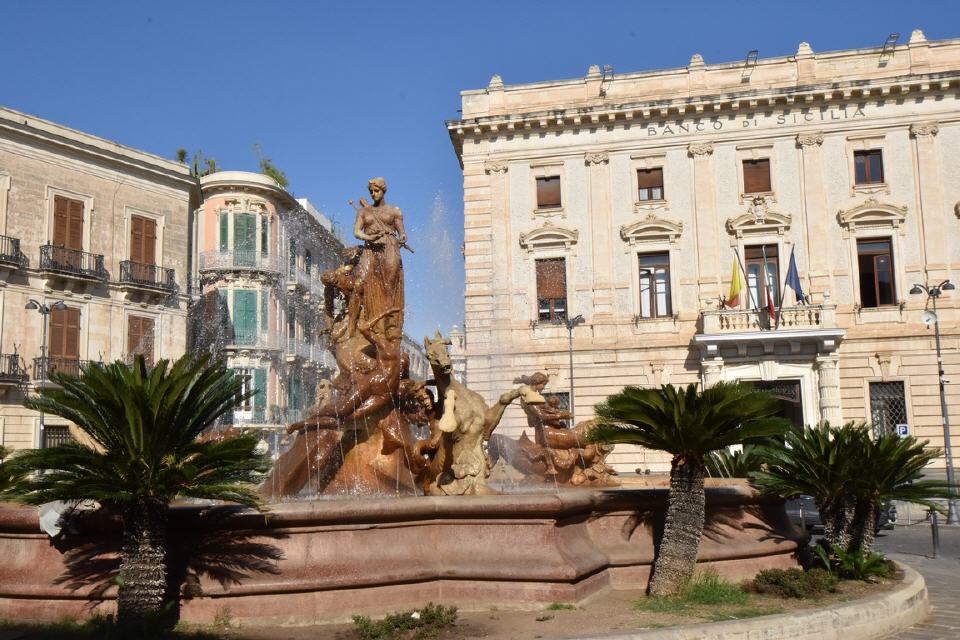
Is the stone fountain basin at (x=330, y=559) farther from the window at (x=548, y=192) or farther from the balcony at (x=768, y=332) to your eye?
the window at (x=548, y=192)

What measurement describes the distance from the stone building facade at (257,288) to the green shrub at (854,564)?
30.0 m

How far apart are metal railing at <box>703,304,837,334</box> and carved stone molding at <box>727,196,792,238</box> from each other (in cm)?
296

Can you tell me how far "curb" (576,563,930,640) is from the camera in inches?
240

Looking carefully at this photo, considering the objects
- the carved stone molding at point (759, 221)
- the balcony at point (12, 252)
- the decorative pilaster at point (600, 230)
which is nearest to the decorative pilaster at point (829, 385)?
the carved stone molding at point (759, 221)

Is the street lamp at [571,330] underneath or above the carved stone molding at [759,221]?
underneath

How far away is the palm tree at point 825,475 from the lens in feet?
28.4

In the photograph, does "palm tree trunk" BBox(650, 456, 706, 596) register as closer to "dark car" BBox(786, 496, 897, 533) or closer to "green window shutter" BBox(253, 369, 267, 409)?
"dark car" BBox(786, 496, 897, 533)

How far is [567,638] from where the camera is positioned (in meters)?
5.86

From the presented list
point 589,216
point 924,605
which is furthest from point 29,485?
point 589,216

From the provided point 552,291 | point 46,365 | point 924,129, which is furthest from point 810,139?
point 46,365

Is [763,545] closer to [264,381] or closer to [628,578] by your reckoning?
[628,578]

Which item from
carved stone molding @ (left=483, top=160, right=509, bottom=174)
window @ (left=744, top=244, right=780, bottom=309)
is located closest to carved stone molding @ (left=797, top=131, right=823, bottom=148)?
window @ (left=744, top=244, right=780, bottom=309)

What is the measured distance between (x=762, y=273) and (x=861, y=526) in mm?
22076

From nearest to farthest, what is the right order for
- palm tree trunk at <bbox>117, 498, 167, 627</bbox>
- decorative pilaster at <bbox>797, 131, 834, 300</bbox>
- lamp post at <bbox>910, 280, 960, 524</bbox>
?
1. palm tree trunk at <bbox>117, 498, 167, 627</bbox>
2. lamp post at <bbox>910, 280, 960, 524</bbox>
3. decorative pilaster at <bbox>797, 131, 834, 300</bbox>
